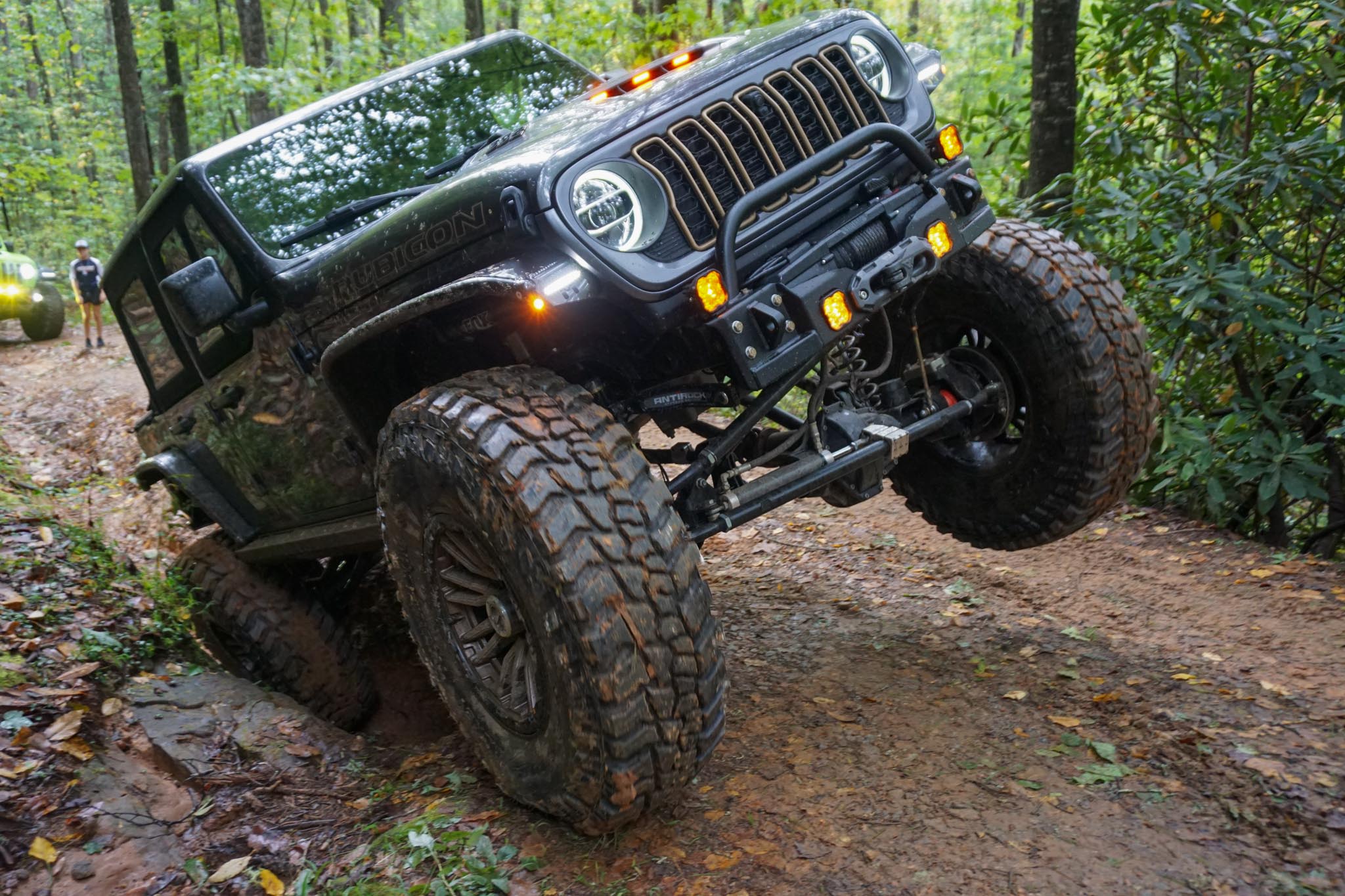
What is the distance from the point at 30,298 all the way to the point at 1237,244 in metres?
16.3

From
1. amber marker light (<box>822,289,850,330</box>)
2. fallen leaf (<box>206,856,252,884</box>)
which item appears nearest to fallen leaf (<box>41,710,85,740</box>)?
fallen leaf (<box>206,856,252,884</box>)

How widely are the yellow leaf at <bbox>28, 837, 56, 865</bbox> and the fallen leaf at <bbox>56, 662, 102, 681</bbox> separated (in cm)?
89

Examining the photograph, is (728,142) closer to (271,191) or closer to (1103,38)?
(271,191)

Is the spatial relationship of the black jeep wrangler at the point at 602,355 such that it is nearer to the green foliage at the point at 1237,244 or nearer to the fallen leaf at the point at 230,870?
the fallen leaf at the point at 230,870

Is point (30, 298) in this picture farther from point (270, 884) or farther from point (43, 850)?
point (270, 884)

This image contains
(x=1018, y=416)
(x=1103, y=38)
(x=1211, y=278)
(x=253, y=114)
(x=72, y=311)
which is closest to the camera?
(x=1018, y=416)

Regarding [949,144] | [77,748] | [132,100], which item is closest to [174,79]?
[132,100]

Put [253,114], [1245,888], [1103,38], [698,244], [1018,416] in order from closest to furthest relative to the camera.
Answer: [1245,888] < [698,244] < [1018,416] < [1103,38] < [253,114]

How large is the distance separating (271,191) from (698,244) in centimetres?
196

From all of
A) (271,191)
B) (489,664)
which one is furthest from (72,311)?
(489,664)

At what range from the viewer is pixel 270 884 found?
2.68 meters

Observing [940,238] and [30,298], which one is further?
[30,298]

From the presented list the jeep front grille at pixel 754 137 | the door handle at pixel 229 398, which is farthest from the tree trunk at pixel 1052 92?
the door handle at pixel 229 398

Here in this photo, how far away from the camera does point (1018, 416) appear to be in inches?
145
